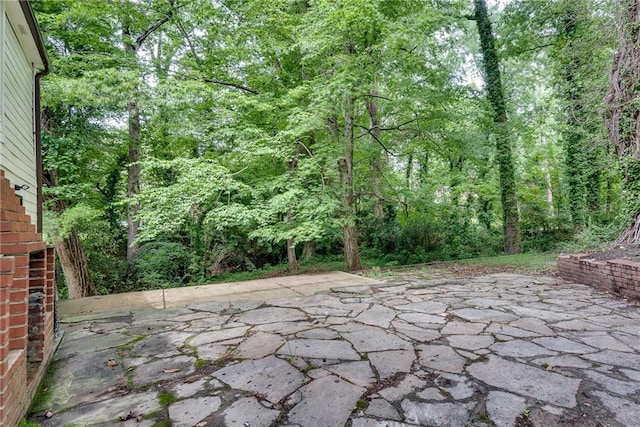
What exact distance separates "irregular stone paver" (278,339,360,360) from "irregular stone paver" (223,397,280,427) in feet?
2.32

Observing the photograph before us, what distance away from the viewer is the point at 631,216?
5.30 meters

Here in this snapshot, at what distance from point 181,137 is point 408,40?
5.33m

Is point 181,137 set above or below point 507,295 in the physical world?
above

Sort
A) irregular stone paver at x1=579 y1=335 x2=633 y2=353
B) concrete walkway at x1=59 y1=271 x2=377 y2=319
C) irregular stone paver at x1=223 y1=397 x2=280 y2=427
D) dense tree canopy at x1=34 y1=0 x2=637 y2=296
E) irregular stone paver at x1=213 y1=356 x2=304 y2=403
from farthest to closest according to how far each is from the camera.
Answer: dense tree canopy at x1=34 y1=0 x2=637 y2=296 → concrete walkway at x1=59 y1=271 x2=377 y2=319 → irregular stone paver at x1=579 y1=335 x2=633 y2=353 → irregular stone paver at x1=213 y1=356 x2=304 y2=403 → irregular stone paver at x1=223 y1=397 x2=280 y2=427

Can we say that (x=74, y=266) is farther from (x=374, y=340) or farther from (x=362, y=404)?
(x=362, y=404)

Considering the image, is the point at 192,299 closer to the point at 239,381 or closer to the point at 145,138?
the point at 239,381

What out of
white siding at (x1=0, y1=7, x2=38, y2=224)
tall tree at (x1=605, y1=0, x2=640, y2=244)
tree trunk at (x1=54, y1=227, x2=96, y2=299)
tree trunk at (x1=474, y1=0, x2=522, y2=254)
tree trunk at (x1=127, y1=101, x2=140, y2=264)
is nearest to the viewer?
white siding at (x1=0, y1=7, x2=38, y2=224)

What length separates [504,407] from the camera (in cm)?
176

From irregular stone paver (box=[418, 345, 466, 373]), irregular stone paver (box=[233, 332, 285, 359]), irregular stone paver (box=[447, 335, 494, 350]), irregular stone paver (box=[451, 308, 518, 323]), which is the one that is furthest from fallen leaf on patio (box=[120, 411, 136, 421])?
irregular stone paver (box=[451, 308, 518, 323])

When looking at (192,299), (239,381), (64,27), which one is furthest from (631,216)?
(64,27)

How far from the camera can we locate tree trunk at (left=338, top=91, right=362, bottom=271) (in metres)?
6.68

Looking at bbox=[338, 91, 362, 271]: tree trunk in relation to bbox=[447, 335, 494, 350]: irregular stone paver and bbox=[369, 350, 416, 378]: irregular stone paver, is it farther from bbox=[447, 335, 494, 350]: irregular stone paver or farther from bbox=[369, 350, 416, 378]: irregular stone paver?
bbox=[369, 350, 416, 378]: irregular stone paver

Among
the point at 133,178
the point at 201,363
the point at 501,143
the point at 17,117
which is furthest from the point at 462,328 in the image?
the point at 133,178

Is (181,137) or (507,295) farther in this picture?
(181,137)
